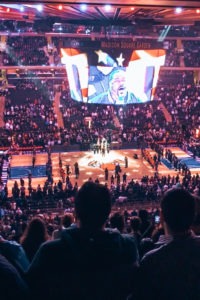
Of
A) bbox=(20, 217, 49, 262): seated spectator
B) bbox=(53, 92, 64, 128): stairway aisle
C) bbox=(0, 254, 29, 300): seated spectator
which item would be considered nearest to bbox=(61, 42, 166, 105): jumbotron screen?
bbox=(53, 92, 64, 128): stairway aisle

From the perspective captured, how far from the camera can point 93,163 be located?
2409 centimetres

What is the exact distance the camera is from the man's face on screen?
2395 centimetres

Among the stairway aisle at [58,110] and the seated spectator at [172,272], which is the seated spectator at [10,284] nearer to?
the seated spectator at [172,272]

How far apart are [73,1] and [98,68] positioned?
2008cm

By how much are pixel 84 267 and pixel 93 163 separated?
22.0 m

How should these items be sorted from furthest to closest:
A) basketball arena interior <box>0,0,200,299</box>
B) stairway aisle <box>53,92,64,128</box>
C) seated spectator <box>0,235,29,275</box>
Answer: stairway aisle <box>53,92,64,128</box> → basketball arena interior <box>0,0,200,299</box> → seated spectator <box>0,235,29,275</box>

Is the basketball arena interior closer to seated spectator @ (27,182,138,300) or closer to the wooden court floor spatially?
the wooden court floor

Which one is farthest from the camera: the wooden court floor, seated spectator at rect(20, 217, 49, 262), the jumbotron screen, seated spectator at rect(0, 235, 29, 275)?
the jumbotron screen

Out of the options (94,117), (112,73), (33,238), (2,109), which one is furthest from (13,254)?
(2,109)

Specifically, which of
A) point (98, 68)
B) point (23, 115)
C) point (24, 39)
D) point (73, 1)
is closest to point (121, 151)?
point (98, 68)

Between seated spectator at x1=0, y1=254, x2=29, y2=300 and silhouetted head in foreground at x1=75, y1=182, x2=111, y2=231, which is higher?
silhouetted head in foreground at x1=75, y1=182, x2=111, y2=231

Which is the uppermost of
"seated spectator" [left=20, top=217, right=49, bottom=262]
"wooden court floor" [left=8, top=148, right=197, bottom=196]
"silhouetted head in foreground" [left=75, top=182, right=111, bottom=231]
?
"silhouetted head in foreground" [left=75, top=182, right=111, bottom=231]

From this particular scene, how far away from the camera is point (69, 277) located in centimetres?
207

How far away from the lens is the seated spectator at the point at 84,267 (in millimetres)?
2066
